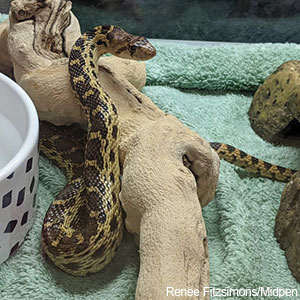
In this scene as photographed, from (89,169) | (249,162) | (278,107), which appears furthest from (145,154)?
(278,107)

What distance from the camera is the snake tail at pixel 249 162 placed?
152 centimetres

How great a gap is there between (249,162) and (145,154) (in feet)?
1.76

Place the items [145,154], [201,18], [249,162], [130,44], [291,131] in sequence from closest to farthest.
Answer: [145,154] < [130,44] < [249,162] < [291,131] < [201,18]

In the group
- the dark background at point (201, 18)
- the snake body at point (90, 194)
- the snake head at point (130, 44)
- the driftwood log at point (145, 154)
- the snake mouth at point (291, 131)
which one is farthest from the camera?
the dark background at point (201, 18)

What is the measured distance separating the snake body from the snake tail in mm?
412

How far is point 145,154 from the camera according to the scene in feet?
3.60

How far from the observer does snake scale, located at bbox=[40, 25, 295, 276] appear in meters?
1.07

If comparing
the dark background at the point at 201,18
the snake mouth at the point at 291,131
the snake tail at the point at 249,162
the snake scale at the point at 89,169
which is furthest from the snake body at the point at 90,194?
the dark background at the point at 201,18

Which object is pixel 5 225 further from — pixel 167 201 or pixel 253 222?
pixel 253 222

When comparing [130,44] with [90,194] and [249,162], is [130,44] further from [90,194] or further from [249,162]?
[249,162]

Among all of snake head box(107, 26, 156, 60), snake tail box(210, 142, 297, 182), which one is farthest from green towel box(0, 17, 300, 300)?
snake head box(107, 26, 156, 60)

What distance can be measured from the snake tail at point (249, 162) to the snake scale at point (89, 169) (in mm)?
400

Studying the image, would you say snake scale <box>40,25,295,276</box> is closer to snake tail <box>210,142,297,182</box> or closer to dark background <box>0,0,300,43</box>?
snake tail <box>210,142,297,182</box>

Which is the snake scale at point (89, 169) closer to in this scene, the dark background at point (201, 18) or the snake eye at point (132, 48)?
the snake eye at point (132, 48)
